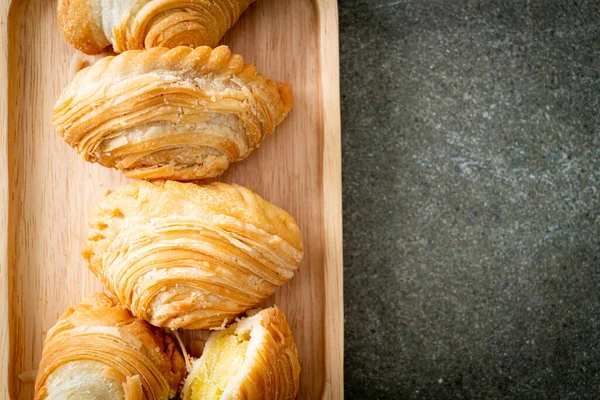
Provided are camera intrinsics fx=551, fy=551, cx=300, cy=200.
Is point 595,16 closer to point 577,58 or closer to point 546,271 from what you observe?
point 577,58

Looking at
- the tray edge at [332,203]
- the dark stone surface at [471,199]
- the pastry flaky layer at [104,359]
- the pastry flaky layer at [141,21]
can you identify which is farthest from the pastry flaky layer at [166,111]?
the dark stone surface at [471,199]

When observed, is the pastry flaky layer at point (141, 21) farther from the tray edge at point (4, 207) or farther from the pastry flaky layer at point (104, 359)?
the pastry flaky layer at point (104, 359)

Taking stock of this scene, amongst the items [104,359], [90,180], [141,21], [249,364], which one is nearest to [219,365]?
[249,364]

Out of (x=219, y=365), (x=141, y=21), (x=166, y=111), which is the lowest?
(x=219, y=365)

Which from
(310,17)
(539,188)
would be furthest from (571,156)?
(310,17)

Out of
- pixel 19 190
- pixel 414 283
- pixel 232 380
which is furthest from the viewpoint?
pixel 414 283

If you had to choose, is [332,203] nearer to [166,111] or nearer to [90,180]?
[166,111]
